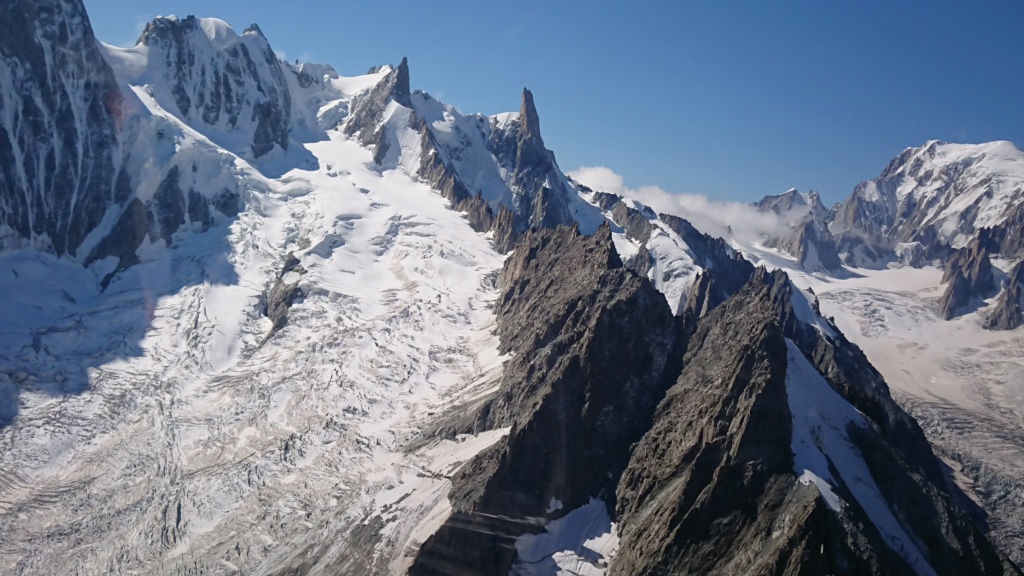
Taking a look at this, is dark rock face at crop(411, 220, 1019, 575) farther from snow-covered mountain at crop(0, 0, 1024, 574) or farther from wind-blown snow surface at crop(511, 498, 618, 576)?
wind-blown snow surface at crop(511, 498, 618, 576)

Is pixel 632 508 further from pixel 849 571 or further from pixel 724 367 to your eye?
pixel 849 571

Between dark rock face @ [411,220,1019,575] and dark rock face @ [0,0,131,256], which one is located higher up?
dark rock face @ [0,0,131,256]

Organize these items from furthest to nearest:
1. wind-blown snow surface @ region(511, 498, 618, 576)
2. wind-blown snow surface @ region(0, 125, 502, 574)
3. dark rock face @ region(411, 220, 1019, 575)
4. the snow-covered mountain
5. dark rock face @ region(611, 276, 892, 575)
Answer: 1. wind-blown snow surface @ region(0, 125, 502, 574)
2. wind-blown snow surface @ region(511, 498, 618, 576)
3. the snow-covered mountain
4. dark rock face @ region(411, 220, 1019, 575)
5. dark rock face @ region(611, 276, 892, 575)

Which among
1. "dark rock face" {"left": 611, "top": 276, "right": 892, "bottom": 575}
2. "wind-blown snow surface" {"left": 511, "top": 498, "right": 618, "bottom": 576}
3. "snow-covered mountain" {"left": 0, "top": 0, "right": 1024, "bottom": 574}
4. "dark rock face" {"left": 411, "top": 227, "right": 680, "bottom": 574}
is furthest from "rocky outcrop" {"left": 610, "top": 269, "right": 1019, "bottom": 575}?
"dark rock face" {"left": 411, "top": 227, "right": 680, "bottom": 574}

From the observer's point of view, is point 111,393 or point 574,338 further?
point 111,393

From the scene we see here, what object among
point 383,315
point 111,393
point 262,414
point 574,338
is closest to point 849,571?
point 574,338

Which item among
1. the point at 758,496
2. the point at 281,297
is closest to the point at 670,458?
the point at 758,496
